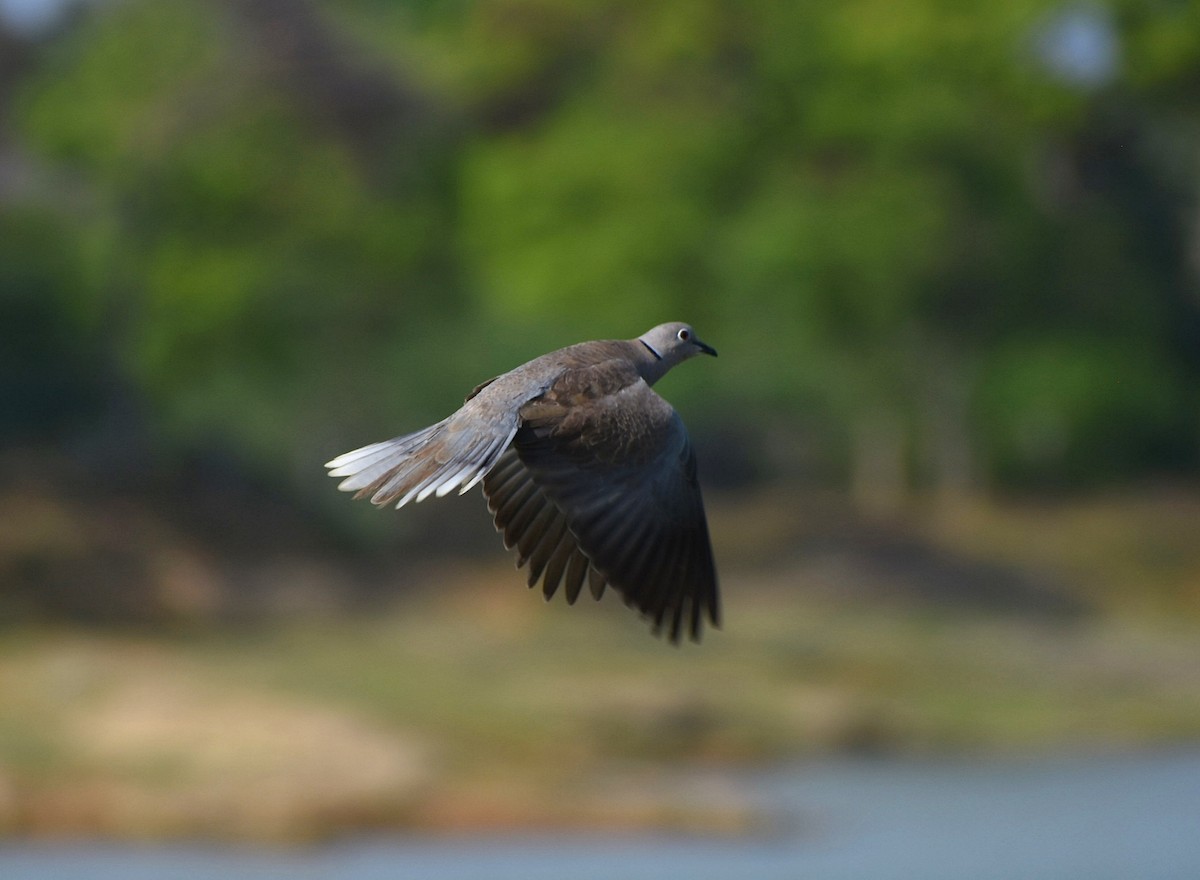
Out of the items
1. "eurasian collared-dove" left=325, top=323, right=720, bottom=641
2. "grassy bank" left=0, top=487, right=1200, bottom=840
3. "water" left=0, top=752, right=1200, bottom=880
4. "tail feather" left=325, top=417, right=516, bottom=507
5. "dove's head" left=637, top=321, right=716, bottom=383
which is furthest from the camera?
"grassy bank" left=0, top=487, right=1200, bottom=840

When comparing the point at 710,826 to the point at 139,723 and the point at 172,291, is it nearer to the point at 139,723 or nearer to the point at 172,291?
the point at 139,723

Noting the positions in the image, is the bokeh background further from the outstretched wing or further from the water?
the outstretched wing

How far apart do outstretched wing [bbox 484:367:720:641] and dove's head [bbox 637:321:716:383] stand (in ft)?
0.51

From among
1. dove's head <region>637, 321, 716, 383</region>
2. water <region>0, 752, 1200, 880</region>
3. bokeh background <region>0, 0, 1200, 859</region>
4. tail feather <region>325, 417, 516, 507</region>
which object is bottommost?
tail feather <region>325, 417, 516, 507</region>

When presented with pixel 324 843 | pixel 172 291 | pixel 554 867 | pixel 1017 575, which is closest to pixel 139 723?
pixel 324 843

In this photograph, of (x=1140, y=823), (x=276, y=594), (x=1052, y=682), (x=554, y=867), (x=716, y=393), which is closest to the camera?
(x=554, y=867)

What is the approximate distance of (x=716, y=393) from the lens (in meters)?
19.9

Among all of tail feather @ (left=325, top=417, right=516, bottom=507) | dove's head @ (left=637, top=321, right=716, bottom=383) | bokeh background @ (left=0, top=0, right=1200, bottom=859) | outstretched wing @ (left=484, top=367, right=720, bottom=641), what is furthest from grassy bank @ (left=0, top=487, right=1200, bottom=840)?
tail feather @ (left=325, top=417, right=516, bottom=507)

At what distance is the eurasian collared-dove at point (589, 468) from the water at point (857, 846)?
801cm

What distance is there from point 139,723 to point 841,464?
29.7ft

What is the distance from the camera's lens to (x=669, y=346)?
4746mm

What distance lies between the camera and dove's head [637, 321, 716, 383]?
470cm

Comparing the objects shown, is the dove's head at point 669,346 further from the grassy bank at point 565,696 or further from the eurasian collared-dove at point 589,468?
the grassy bank at point 565,696

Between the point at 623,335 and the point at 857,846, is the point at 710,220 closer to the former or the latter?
the point at 623,335
